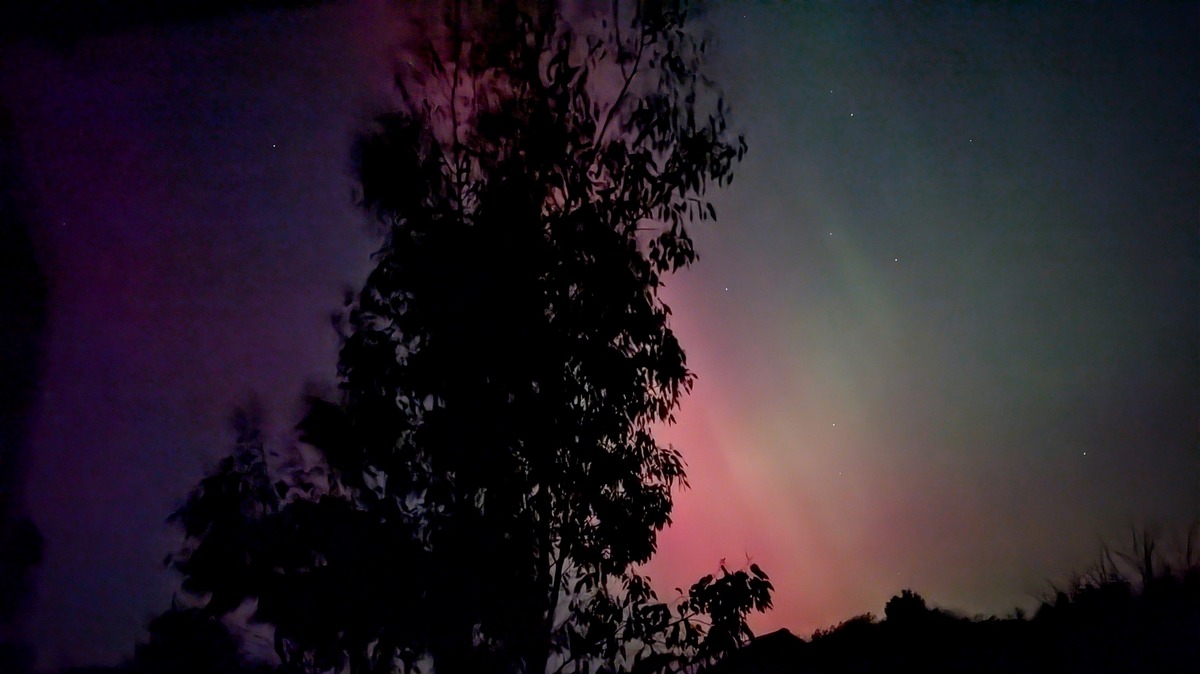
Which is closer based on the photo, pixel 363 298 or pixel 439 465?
pixel 439 465

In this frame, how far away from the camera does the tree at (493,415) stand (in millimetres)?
3904

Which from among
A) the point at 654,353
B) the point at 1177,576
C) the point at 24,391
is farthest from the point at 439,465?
the point at 1177,576

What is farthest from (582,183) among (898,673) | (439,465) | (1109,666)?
(1109,666)

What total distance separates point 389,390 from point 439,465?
50 centimetres

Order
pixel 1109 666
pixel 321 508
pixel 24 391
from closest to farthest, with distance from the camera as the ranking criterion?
1. pixel 1109 666
2. pixel 321 508
3. pixel 24 391

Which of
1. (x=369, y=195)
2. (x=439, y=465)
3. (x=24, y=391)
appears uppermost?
(x=369, y=195)

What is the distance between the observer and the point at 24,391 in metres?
4.69

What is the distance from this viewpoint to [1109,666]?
3736 millimetres

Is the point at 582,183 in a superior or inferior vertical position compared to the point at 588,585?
superior

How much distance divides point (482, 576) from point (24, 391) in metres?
3.21

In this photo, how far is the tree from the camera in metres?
3.90

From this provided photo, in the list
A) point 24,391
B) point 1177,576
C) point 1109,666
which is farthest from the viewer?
point 24,391

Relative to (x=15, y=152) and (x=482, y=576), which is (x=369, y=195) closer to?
(x=482, y=576)

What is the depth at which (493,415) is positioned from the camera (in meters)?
4.00
